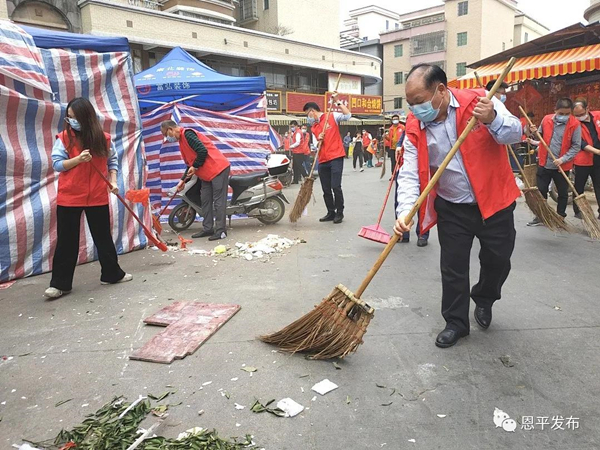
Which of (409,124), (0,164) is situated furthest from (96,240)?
(409,124)

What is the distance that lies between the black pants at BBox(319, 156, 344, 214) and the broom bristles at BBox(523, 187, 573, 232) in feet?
8.48

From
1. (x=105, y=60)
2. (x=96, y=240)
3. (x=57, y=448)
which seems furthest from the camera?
(x=105, y=60)

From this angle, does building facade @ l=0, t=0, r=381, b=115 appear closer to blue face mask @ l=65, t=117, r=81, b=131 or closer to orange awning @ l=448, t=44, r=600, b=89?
orange awning @ l=448, t=44, r=600, b=89

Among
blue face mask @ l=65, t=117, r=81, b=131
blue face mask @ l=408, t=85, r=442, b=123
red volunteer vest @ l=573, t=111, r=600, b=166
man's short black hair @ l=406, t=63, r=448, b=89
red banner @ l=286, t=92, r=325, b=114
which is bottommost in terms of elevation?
red volunteer vest @ l=573, t=111, r=600, b=166

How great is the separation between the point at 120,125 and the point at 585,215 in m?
5.81

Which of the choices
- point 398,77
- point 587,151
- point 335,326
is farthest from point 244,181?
point 398,77

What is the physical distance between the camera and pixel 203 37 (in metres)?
22.7

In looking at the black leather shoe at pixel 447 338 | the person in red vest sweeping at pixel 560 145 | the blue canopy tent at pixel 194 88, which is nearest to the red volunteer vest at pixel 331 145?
the blue canopy tent at pixel 194 88

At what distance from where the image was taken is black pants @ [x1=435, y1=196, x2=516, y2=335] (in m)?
2.93

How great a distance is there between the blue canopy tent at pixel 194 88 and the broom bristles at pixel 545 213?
4815 millimetres

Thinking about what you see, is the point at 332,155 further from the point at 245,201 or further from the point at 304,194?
the point at 245,201

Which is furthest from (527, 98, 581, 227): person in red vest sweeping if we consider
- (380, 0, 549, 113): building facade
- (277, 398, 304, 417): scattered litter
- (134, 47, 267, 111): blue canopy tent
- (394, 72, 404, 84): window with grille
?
(394, 72, 404, 84): window with grille

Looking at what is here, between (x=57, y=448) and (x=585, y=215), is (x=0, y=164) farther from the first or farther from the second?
(x=585, y=215)

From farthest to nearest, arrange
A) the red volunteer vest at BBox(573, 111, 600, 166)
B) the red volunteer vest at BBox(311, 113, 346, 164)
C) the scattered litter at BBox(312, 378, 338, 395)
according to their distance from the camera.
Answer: the red volunteer vest at BBox(311, 113, 346, 164) < the red volunteer vest at BBox(573, 111, 600, 166) < the scattered litter at BBox(312, 378, 338, 395)
